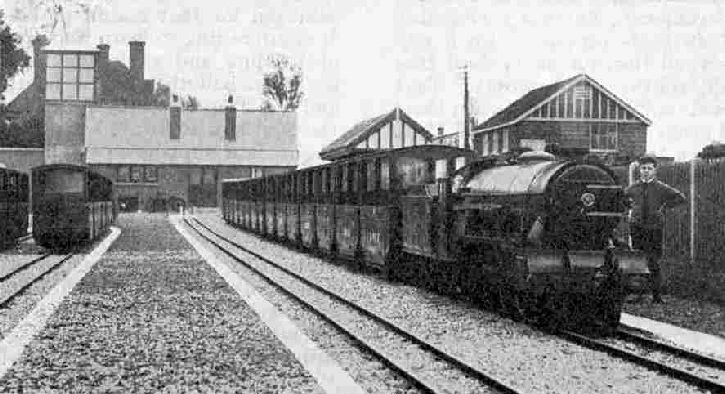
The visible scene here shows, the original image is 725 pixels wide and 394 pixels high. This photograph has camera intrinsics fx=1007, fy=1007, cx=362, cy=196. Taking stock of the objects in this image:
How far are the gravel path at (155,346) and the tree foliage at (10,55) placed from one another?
50.8 metres

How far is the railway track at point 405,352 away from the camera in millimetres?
8805

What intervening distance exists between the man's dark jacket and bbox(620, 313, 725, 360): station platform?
134 cm

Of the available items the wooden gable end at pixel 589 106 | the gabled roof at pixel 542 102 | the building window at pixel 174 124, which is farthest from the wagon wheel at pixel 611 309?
the building window at pixel 174 124

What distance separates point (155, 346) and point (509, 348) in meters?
3.93

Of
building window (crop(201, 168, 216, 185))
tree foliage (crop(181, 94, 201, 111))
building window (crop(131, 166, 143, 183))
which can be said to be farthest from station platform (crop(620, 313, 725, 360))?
tree foliage (crop(181, 94, 201, 111))

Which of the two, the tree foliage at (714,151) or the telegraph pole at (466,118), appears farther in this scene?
the telegraph pole at (466,118)

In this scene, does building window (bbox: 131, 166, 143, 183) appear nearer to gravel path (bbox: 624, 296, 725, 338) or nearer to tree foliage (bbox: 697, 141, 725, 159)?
tree foliage (bbox: 697, 141, 725, 159)

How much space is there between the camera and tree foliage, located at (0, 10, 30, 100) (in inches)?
2595

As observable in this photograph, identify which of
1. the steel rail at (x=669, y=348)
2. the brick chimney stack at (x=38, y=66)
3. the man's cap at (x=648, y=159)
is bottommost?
the steel rail at (x=669, y=348)

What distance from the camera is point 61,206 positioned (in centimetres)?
2795

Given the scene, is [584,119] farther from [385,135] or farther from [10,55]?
[10,55]

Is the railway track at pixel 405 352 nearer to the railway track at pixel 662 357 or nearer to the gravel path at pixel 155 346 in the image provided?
the gravel path at pixel 155 346

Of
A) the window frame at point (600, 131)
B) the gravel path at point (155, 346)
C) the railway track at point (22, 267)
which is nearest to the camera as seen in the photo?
Result: the gravel path at point (155, 346)

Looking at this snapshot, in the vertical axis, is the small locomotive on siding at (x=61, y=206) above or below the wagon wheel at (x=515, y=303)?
above
